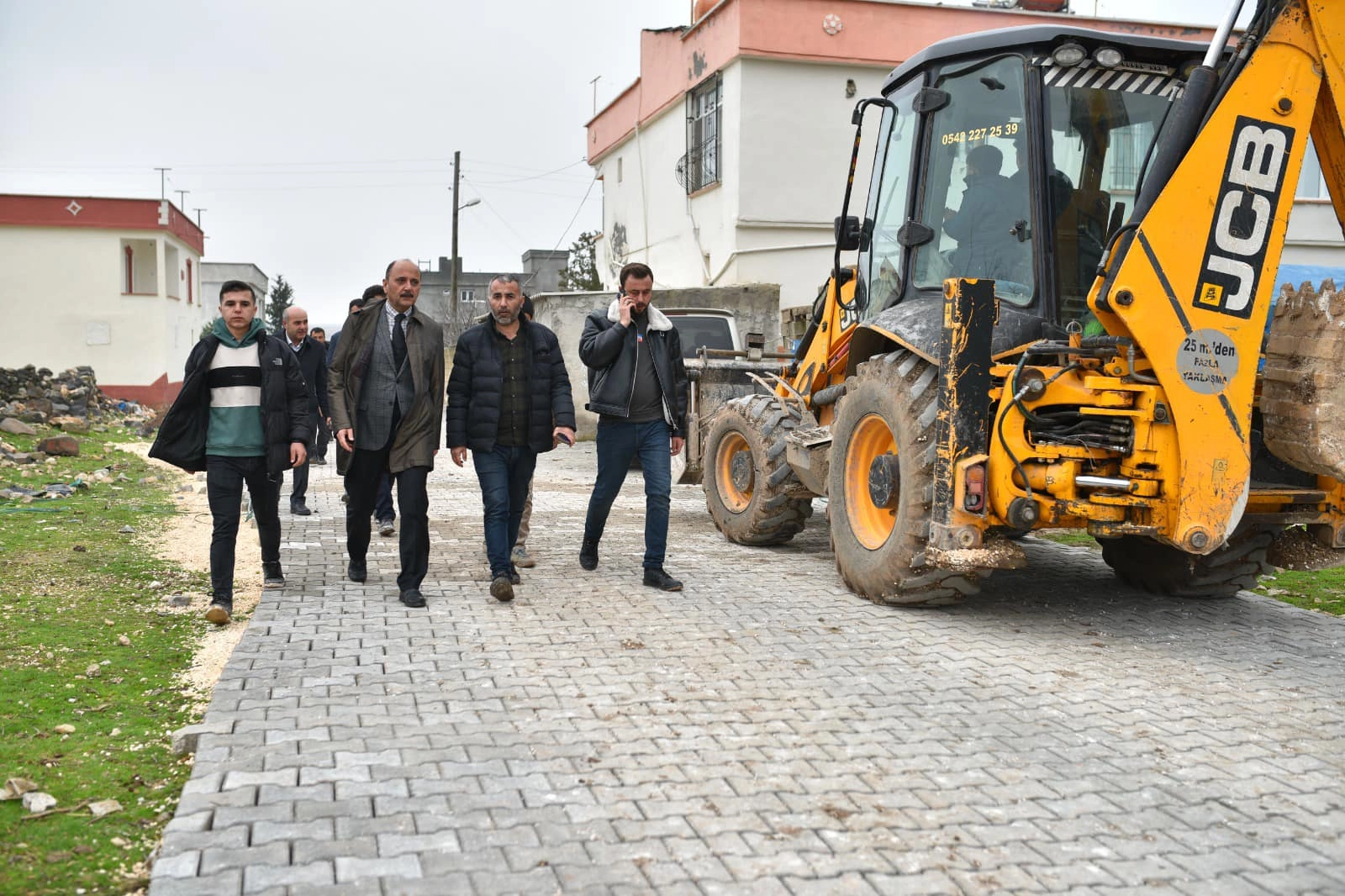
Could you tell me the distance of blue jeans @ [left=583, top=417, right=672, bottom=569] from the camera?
7789 mm

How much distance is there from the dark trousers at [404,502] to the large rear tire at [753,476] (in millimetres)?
2889

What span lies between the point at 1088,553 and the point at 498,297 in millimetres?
5132

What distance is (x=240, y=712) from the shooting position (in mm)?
4863

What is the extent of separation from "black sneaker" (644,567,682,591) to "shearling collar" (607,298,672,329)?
5.20 ft

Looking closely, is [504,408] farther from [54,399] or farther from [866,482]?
[54,399]

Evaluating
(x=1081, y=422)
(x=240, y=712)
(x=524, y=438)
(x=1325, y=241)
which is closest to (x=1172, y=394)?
(x=1081, y=422)

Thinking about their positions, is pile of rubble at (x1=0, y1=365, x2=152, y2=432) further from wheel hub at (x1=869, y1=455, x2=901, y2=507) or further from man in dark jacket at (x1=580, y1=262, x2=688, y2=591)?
wheel hub at (x1=869, y1=455, x2=901, y2=507)

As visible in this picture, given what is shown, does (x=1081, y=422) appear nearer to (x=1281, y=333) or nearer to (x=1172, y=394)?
(x=1172, y=394)

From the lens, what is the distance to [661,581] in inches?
303

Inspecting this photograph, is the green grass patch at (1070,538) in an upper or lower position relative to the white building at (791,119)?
lower

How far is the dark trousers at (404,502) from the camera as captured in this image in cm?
Answer: 717

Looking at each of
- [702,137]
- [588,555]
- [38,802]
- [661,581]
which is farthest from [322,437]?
[702,137]

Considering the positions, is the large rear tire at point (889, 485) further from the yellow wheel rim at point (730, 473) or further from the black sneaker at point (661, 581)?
the yellow wheel rim at point (730, 473)

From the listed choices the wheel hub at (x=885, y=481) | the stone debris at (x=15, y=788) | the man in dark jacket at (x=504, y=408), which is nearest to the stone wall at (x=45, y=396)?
the man in dark jacket at (x=504, y=408)
